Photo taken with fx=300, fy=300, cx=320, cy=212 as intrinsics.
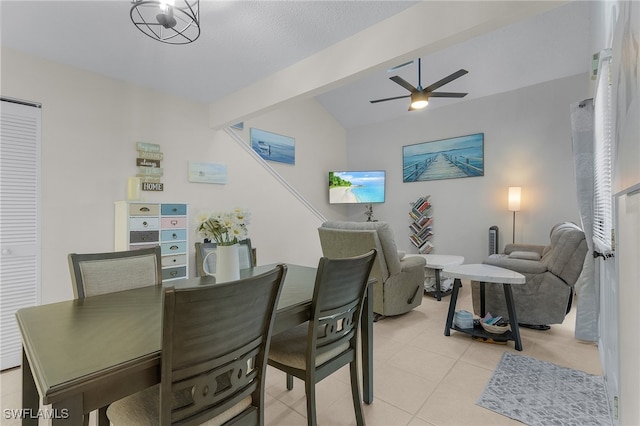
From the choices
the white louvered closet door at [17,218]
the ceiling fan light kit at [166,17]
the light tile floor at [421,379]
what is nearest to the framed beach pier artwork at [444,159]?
the light tile floor at [421,379]

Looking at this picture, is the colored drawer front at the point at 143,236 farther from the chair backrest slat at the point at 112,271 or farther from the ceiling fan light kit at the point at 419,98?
the ceiling fan light kit at the point at 419,98

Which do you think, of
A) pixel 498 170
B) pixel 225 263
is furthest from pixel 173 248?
pixel 498 170

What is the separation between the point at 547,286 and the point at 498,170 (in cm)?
264

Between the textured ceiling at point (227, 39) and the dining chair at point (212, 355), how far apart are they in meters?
1.95

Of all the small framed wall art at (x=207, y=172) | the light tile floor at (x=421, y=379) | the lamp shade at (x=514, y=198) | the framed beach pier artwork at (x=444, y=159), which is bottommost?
the light tile floor at (x=421, y=379)

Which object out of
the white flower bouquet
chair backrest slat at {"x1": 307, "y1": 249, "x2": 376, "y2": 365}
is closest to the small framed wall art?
the white flower bouquet

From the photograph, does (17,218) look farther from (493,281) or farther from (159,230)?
(493,281)

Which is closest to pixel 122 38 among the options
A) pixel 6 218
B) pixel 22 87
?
pixel 22 87

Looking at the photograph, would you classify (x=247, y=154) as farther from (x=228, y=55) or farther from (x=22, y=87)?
(x=22, y=87)

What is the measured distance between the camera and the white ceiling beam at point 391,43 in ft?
5.76

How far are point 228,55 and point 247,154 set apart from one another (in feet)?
5.25

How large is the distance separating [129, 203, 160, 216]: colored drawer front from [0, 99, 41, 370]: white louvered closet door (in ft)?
2.23

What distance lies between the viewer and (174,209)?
3.11 metres

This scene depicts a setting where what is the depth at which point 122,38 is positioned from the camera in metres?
2.33
